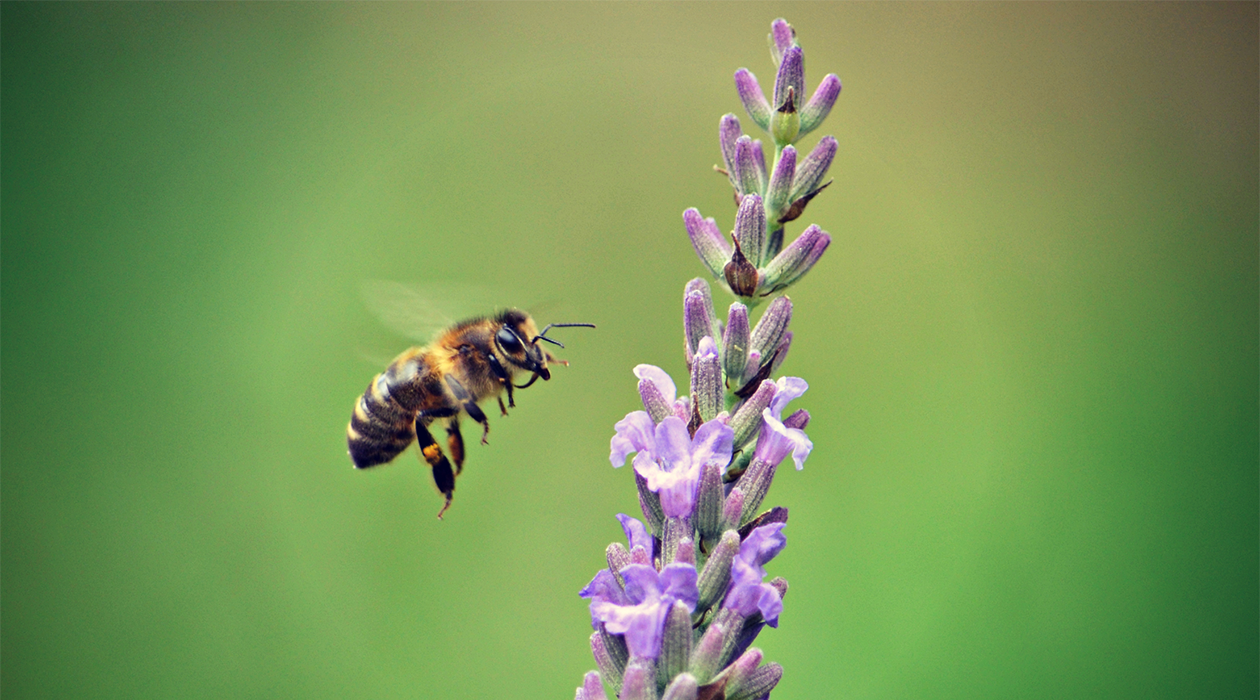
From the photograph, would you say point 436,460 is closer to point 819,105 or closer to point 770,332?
point 770,332

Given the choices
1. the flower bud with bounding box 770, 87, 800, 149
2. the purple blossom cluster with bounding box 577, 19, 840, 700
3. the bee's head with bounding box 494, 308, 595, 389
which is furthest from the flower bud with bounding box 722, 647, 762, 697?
the bee's head with bounding box 494, 308, 595, 389

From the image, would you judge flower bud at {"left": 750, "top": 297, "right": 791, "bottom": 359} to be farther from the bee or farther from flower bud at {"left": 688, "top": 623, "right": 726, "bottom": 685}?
the bee

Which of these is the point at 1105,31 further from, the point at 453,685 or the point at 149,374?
the point at 149,374

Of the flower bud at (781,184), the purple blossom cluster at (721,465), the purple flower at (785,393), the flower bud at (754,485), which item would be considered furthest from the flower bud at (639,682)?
the flower bud at (781,184)

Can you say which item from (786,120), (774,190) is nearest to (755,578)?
(774,190)

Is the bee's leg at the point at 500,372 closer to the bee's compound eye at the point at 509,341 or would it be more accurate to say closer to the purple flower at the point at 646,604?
the bee's compound eye at the point at 509,341
